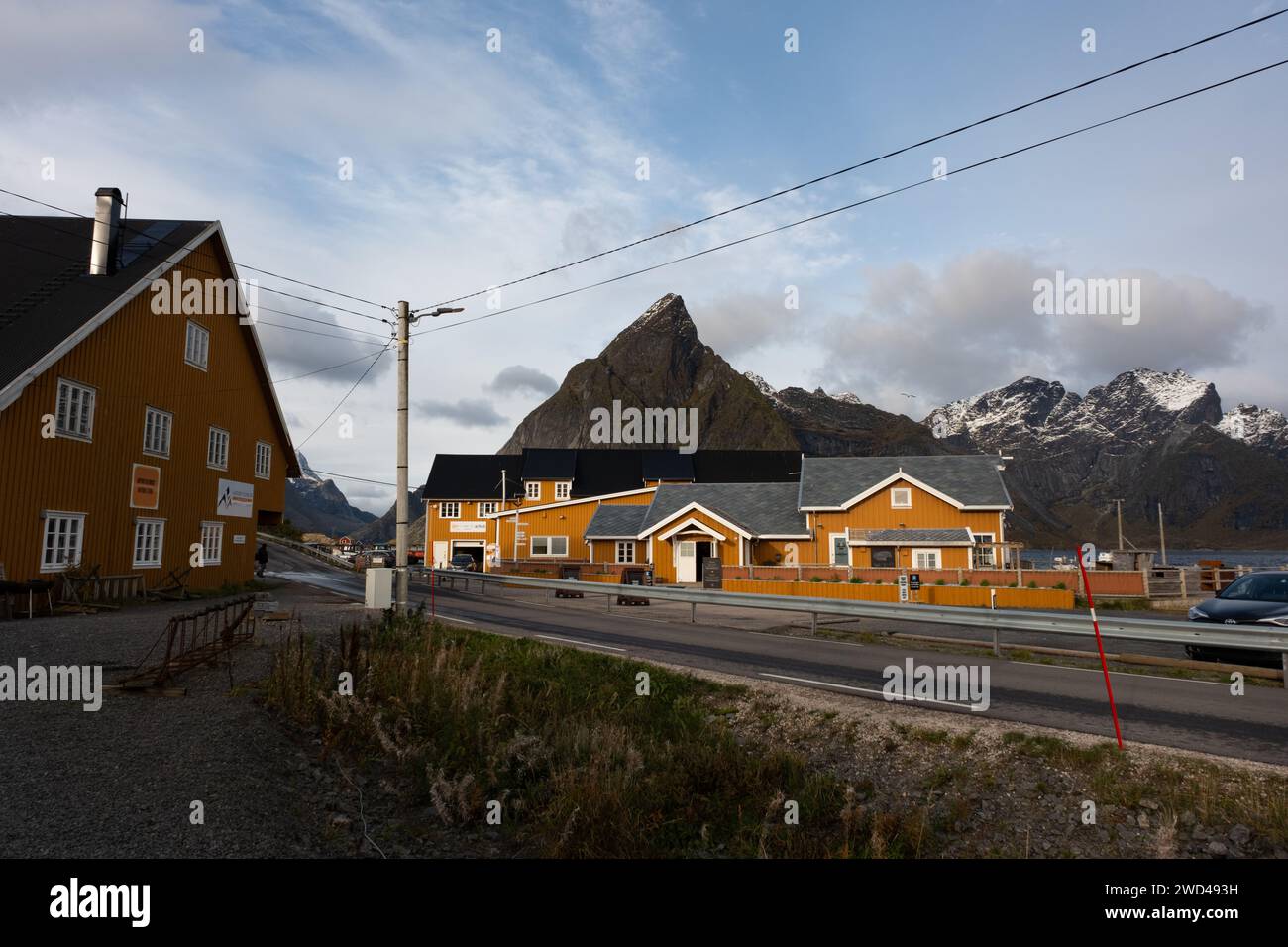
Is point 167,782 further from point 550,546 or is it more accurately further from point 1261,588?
point 550,546

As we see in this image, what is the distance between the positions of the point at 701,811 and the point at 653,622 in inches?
541

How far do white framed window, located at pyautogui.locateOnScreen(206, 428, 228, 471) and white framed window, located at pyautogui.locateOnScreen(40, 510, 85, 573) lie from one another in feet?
21.4

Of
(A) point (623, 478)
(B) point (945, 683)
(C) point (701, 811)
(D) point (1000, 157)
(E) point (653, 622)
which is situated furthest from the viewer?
(A) point (623, 478)

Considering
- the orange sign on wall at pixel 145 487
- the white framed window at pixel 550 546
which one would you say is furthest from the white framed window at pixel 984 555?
the orange sign on wall at pixel 145 487

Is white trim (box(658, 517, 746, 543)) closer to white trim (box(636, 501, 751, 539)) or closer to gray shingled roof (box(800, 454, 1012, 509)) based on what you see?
white trim (box(636, 501, 751, 539))

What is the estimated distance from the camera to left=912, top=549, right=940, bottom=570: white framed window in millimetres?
34000

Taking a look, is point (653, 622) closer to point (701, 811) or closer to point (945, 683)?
point (945, 683)

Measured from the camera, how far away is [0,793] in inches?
231

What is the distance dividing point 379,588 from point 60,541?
10.3 metres

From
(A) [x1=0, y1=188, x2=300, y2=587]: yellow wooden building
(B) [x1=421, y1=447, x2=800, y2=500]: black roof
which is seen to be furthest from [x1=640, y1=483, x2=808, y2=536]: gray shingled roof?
(A) [x1=0, y1=188, x2=300, y2=587]: yellow wooden building

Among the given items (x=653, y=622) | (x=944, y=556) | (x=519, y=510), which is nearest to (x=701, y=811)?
(x=653, y=622)

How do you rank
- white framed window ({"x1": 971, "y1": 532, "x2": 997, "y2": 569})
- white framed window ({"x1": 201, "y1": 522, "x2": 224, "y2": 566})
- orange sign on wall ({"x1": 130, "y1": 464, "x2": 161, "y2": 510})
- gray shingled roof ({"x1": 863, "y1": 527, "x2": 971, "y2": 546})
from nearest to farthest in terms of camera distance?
orange sign on wall ({"x1": 130, "y1": 464, "x2": 161, "y2": 510}) → white framed window ({"x1": 201, "y1": 522, "x2": 224, "y2": 566}) → white framed window ({"x1": 971, "y1": 532, "x2": 997, "y2": 569}) → gray shingled roof ({"x1": 863, "y1": 527, "x2": 971, "y2": 546})

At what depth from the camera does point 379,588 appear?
15633 mm

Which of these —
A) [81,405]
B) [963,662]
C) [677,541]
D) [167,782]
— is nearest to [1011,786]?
[963,662]
